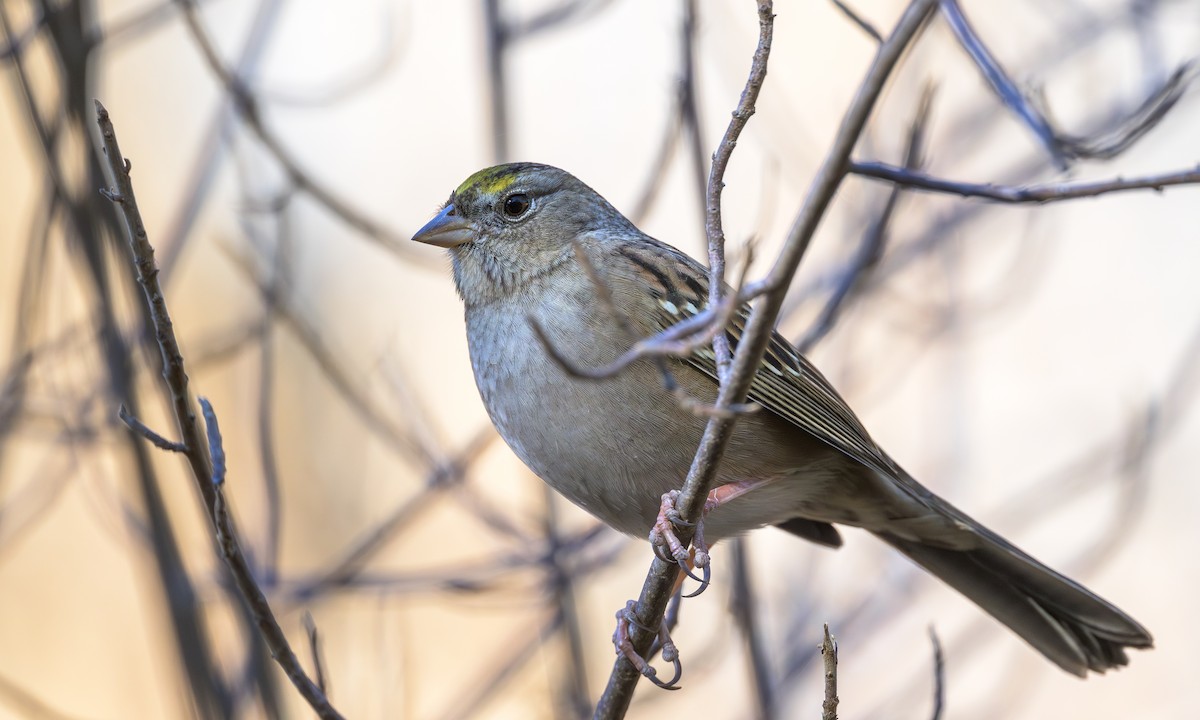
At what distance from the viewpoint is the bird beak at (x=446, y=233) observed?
12.3 feet

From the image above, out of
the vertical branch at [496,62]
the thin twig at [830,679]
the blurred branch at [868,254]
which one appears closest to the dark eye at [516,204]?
the vertical branch at [496,62]

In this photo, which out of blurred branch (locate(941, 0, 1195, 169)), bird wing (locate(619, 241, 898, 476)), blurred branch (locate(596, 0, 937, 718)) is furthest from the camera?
bird wing (locate(619, 241, 898, 476))

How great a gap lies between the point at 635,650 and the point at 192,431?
1.11m

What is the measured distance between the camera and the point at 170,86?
759 centimetres

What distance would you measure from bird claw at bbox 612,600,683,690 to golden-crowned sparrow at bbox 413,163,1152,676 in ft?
1.37

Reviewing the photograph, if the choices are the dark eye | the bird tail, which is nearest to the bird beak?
the dark eye

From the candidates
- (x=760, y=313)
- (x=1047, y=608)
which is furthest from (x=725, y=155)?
(x=1047, y=608)

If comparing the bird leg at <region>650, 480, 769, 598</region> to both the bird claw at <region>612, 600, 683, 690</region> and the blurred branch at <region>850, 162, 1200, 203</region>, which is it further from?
the blurred branch at <region>850, 162, 1200, 203</region>

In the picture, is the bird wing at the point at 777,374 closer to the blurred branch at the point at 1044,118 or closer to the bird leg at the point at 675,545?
the bird leg at the point at 675,545

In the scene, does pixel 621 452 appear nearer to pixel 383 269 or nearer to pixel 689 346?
pixel 689 346

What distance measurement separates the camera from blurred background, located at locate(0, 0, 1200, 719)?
3.77 meters

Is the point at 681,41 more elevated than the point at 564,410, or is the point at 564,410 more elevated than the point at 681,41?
the point at 681,41

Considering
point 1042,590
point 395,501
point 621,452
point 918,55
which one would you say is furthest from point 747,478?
point 395,501

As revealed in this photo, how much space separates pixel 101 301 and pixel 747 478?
5.94ft
